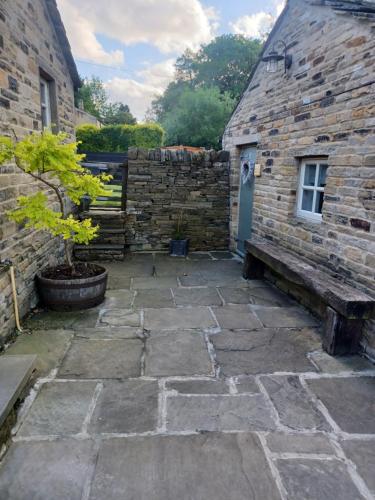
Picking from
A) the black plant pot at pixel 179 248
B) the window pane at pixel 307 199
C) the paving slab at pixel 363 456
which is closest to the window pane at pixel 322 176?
the window pane at pixel 307 199

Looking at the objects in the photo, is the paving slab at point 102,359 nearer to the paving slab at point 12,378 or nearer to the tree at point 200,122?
the paving slab at point 12,378

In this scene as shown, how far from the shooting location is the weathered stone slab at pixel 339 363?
2.88 metres

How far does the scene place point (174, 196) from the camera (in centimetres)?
673

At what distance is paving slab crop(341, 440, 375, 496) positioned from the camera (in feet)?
5.99

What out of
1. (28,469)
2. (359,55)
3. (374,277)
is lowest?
(28,469)

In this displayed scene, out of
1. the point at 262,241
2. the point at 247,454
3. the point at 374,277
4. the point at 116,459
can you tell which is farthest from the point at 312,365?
the point at 262,241

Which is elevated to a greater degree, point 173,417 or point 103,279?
point 103,279

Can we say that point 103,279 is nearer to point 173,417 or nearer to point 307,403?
point 173,417

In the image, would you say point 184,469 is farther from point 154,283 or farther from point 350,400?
point 154,283

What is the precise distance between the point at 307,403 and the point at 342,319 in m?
0.98

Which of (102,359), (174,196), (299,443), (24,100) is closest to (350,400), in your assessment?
(299,443)

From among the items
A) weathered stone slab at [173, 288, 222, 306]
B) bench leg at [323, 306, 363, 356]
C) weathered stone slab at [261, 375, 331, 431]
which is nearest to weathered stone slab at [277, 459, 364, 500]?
weathered stone slab at [261, 375, 331, 431]

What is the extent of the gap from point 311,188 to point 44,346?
362 cm

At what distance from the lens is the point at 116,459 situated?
6.27 ft
